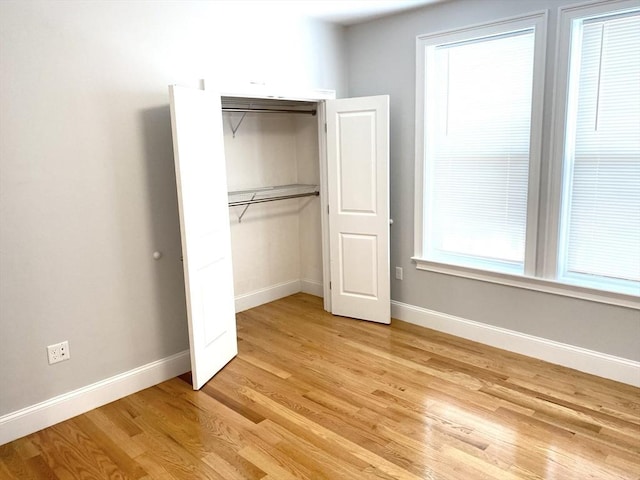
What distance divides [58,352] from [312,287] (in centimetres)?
267

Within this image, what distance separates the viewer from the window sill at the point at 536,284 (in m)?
3.01

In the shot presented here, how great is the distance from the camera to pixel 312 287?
5023 mm

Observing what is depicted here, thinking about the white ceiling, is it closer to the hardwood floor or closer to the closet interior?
the closet interior

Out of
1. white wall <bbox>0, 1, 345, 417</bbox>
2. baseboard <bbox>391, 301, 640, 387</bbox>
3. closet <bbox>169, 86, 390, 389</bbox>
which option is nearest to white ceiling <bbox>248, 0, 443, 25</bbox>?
white wall <bbox>0, 1, 345, 417</bbox>

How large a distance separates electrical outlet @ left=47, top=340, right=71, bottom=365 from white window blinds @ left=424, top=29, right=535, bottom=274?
9.02ft

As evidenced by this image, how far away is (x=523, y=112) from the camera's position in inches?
132

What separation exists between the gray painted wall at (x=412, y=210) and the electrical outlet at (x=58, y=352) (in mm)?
2627

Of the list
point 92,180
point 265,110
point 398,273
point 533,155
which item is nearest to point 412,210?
point 398,273

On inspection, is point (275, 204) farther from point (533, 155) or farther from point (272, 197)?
point (533, 155)

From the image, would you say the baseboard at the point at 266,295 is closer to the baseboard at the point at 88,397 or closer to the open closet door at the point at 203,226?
the open closet door at the point at 203,226

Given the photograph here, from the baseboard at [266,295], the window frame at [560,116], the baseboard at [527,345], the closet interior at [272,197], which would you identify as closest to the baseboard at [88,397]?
the baseboard at [266,295]

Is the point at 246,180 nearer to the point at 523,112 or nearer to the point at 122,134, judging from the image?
the point at 122,134

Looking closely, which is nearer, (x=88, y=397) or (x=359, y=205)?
(x=88, y=397)

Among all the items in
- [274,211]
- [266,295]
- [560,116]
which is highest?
[560,116]
